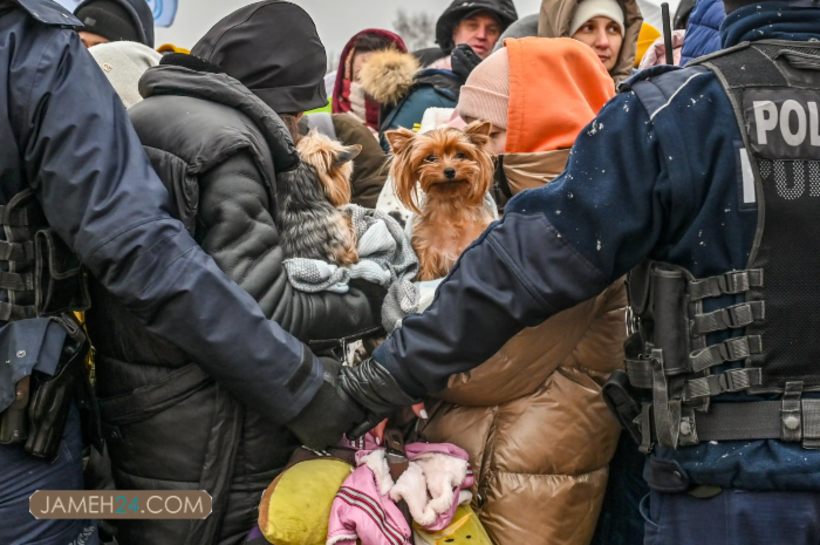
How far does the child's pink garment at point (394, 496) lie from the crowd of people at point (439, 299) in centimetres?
2

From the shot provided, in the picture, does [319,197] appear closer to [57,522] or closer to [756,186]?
[57,522]

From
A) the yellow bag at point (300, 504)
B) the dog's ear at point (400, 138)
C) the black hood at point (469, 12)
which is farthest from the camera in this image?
the black hood at point (469, 12)

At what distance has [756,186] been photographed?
2.05m

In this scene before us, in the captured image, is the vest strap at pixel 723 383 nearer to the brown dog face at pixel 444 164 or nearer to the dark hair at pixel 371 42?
the brown dog face at pixel 444 164

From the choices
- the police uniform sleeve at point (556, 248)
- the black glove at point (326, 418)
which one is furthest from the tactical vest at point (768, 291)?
the black glove at point (326, 418)

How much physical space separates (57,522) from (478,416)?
4.71 ft

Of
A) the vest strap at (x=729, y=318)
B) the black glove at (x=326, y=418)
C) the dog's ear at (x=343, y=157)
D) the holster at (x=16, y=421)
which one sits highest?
the dog's ear at (x=343, y=157)

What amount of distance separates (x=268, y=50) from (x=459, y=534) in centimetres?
196

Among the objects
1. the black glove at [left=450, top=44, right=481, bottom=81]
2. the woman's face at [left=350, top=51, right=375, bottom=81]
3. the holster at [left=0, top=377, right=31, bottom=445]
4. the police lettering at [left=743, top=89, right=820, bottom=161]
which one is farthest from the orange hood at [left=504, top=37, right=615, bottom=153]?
the woman's face at [left=350, top=51, right=375, bottom=81]

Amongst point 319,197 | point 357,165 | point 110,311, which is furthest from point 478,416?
point 357,165

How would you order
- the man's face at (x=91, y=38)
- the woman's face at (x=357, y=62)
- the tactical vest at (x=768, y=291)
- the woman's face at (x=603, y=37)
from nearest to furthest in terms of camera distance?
the tactical vest at (x=768, y=291)
the woman's face at (x=603, y=37)
the man's face at (x=91, y=38)
the woman's face at (x=357, y=62)

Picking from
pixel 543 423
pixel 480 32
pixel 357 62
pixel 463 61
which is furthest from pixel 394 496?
pixel 357 62

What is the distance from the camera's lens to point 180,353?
2617 mm

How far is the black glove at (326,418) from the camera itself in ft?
8.66
